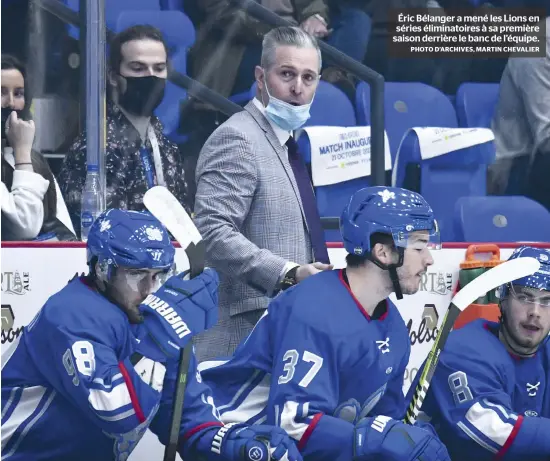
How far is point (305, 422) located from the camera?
327cm

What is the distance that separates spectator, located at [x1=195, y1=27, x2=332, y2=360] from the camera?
383 cm

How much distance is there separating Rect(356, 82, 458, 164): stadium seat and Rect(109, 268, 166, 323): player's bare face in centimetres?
140

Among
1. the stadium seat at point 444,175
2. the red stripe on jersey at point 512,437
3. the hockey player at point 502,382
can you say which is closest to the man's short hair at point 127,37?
the stadium seat at point 444,175

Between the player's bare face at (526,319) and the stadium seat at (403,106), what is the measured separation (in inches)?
33.1

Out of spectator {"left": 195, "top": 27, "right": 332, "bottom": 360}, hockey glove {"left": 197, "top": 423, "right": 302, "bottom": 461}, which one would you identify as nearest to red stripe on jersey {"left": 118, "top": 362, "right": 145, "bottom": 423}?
hockey glove {"left": 197, "top": 423, "right": 302, "bottom": 461}

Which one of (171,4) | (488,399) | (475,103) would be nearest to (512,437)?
(488,399)

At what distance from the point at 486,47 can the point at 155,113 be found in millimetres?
1202

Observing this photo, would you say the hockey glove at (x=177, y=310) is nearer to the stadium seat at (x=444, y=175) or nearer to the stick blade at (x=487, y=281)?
the stick blade at (x=487, y=281)

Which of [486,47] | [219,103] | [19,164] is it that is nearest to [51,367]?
[19,164]

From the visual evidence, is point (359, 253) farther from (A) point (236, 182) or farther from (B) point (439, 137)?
(B) point (439, 137)

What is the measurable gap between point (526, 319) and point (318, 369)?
2.81 ft

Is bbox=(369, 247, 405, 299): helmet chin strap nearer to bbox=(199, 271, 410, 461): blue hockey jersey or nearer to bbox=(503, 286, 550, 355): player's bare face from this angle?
bbox=(199, 271, 410, 461): blue hockey jersey

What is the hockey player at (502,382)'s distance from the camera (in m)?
3.68

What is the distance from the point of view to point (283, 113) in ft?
13.0
